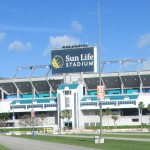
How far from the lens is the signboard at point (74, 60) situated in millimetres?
166375

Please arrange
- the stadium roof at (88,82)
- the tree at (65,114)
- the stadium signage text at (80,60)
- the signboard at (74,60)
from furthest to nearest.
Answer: the stadium roof at (88,82) → the signboard at (74,60) → the stadium signage text at (80,60) → the tree at (65,114)

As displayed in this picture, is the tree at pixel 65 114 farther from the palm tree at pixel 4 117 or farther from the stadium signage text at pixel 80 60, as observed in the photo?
the palm tree at pixel 4 117

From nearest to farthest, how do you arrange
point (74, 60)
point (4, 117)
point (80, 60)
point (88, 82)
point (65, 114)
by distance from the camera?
point (65, 114) → point (74, 60) → point (80, 60) → point (4, 117) → point (88, 82)

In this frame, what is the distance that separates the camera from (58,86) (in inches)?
7165

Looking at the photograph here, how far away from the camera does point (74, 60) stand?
552ft

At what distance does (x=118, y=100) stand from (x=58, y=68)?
24.0 m

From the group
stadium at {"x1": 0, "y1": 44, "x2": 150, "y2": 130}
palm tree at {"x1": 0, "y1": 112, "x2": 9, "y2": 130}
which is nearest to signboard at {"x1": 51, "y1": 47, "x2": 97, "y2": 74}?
stadium at {"x1": 0, "y1": 44, "x2": 150, "y2": 130}

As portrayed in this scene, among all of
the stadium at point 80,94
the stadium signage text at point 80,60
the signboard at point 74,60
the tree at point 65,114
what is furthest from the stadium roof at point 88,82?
the tree at point 65,114

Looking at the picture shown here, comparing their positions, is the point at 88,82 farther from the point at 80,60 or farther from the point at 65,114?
the point at 65,114

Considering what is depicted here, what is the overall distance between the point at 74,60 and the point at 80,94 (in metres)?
12.6

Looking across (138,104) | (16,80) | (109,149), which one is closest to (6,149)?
(109,149)

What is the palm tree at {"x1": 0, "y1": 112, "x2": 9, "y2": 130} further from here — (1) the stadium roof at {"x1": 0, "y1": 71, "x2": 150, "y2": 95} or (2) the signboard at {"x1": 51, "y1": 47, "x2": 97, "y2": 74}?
(2) the signboard at {"x1": 51, "y1": 47, "x2": 97, "y2": 74}

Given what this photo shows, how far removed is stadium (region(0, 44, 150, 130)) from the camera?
164625mm

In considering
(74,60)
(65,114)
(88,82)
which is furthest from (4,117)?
(88,82)
